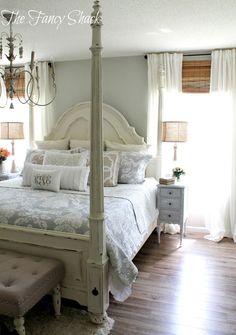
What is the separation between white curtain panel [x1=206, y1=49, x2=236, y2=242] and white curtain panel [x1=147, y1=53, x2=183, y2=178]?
45 centimetres

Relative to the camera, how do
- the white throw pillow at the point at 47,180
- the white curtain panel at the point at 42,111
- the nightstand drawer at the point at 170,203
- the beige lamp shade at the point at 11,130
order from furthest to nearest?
the white curtain panel at the point at 42,111, the beige lamp shade at the point at 11,130, the nightstand drawer at the point at 170,203, the white throw pillow at the point at 47,180

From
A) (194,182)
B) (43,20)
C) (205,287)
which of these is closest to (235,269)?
(205,287)

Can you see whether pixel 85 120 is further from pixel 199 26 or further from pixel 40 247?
pixel 40 247

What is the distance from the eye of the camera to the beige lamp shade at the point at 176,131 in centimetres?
385

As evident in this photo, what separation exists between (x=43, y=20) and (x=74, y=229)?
1856 mm

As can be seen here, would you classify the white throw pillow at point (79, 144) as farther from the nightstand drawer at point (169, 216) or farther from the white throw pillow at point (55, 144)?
the nightstand drawer at point (169, 216)

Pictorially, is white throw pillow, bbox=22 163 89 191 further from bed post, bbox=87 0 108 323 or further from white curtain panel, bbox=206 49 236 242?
white curtain panel, bbox=206 49 236 242

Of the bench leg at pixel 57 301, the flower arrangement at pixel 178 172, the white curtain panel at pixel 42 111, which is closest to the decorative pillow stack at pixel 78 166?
the flower arrangement at pixel 178 172

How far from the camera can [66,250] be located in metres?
2.34

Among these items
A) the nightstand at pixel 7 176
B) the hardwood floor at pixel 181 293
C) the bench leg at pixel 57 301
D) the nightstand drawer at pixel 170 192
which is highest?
the nightstand at pixel 7 176

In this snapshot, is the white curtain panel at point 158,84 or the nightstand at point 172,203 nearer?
the nightstand at point 172,203

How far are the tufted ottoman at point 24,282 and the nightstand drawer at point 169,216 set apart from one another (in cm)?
175

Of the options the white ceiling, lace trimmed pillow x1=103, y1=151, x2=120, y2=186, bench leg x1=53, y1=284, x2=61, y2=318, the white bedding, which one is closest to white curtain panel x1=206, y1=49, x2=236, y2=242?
the white ceiling

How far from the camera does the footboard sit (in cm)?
230
